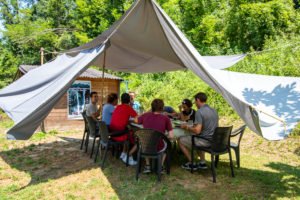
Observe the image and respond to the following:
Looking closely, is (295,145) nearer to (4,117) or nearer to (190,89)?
(190,89)

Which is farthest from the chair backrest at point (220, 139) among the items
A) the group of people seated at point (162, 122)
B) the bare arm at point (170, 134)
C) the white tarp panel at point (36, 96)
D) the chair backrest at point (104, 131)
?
the white tarp panel at point (36, 96)

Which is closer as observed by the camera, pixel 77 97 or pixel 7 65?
pixel 77 97

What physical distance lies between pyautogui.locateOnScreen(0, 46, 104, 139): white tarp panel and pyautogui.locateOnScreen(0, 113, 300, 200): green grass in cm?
104

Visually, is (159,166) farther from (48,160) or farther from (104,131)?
(48,160)

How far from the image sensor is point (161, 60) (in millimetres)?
6637

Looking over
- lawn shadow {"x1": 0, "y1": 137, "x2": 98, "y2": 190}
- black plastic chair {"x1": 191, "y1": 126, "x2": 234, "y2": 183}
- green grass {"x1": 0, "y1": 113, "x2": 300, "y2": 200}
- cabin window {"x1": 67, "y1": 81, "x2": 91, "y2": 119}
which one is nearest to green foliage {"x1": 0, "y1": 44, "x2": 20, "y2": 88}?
cabin window {"x1": 67, "y1": 81, "x2": 91, "y2": 119}

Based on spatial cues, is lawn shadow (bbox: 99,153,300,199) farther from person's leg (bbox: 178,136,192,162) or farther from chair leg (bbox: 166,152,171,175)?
person's leg (bbox: 178,136,192,162)

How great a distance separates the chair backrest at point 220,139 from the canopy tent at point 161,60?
58 centimetres

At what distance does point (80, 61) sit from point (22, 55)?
79.1ft

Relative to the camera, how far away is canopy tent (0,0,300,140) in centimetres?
303

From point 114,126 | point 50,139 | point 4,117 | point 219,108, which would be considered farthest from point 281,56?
point 4,117

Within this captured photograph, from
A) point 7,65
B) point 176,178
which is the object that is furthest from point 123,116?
point 7,65

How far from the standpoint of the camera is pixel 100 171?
15.3ft

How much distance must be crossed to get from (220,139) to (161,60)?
3056 mm
